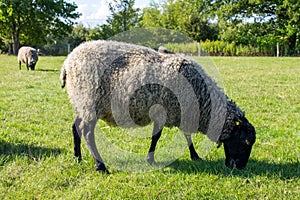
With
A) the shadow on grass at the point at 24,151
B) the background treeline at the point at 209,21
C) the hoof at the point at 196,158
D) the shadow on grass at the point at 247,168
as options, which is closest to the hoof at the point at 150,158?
the shadow on grass at the point at 247,168

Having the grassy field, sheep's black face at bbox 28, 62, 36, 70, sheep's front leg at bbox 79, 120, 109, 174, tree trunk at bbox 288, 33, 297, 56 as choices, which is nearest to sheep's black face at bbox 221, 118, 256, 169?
the grassy field

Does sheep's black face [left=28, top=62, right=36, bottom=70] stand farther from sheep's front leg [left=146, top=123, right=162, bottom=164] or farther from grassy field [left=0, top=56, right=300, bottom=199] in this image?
sheep's front leg [left=146, top=123, right=162, bottom=164]

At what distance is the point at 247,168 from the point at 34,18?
99.4 feet

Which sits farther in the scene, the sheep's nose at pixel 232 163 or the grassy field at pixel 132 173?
the sheep's nose at pixel 232 163

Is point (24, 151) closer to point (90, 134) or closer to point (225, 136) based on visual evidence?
point (90, 134)

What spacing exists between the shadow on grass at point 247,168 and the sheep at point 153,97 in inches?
→ 5.2

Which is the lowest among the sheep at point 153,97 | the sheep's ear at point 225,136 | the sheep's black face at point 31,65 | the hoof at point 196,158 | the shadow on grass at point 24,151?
the hoof at point 196,158

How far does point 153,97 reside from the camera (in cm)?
420

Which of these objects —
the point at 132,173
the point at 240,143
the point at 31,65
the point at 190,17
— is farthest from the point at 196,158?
the point at 190,17

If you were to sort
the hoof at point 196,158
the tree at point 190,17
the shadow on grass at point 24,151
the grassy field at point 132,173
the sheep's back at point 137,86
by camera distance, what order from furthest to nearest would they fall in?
the tree at point 190,17, the hoof at point 196,158, the shadow on grass at point 24,151, the sheep's back at point 137,86, the grassy field at point 132,173

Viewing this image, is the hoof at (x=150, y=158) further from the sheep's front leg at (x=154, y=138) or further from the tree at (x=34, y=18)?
the tree at (x=34, y=18)

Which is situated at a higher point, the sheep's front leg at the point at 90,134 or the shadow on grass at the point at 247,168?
the sheep's front leg at the point at 90,134

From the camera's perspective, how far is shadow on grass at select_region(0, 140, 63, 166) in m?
4.43

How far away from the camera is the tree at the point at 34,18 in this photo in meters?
29.9
